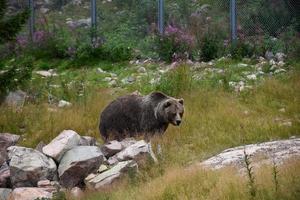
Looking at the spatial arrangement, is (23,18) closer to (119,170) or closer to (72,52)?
(119,170)

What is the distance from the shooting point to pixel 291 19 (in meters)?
17.6

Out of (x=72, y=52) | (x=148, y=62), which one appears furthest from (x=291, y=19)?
(x=72, y=52)

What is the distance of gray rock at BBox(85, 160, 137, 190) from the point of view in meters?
8.89

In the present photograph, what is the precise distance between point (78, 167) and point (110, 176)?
29.3 inches

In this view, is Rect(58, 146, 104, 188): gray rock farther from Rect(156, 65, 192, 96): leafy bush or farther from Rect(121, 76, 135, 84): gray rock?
Rect(121, 76, 135, 84): gray rock

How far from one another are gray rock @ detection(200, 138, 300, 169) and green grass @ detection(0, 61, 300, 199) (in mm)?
462

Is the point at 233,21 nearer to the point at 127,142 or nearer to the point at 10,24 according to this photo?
the point at 10,24

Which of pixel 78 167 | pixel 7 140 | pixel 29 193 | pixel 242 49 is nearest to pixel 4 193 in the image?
pixel 29 193

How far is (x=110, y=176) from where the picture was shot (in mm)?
8977

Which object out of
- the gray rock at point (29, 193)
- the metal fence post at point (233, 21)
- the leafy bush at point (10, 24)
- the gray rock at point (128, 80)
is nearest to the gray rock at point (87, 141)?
the gray rock at point (29, 193)

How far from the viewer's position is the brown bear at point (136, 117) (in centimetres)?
1110

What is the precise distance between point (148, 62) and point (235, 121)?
6.38 m

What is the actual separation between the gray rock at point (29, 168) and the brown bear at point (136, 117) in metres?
1.75

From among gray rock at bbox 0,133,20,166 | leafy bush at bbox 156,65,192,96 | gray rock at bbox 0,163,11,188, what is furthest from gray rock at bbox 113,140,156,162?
leafy bush at bbox 156,65,192,96
